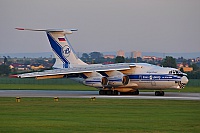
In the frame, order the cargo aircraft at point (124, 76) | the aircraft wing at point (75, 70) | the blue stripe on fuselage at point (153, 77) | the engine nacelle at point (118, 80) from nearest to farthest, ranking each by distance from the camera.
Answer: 1. the blue stripe on fuselage at point (153, 77)
2. the cargo aircraft at point (124, 76)
3. the aircraft wing at point (75, 70)
4. the engine nacelle at point (118, 80)

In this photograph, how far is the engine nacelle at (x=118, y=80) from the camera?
57.9 meters

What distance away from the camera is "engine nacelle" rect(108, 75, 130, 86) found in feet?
190

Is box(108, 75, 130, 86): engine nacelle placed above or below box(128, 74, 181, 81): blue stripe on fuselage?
below

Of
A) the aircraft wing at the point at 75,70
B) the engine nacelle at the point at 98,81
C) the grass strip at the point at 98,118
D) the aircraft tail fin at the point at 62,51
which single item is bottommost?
the grass strip at the point at 98,118

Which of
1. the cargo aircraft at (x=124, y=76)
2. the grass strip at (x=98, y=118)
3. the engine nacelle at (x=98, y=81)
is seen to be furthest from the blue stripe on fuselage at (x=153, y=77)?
the grass strip at (x=98, y=118)

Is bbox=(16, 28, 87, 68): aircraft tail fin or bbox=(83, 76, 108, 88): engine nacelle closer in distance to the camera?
bbox=(83, 76, 108, 88): engine nacelle

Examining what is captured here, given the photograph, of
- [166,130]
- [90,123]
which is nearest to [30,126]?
[90,123]

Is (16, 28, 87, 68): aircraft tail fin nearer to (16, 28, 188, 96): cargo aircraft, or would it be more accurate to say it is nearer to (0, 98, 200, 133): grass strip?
(16, 28, 188, 96): cargo aircraft

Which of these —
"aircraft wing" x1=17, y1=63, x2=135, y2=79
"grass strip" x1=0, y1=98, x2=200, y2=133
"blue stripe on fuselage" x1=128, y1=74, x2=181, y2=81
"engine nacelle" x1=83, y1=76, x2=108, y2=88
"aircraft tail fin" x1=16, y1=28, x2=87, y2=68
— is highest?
"aircraft tail fin" x1=16, y1=28, x2=87, y2=68

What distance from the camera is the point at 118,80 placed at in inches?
2282

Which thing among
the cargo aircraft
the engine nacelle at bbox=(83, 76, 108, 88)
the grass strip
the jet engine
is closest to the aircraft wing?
the cargo aircraft

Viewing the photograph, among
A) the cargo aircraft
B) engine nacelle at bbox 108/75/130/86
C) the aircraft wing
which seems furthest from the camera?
engine nacelle at bbox 108/75/130/86

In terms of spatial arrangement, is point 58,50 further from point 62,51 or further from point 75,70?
point 75,70

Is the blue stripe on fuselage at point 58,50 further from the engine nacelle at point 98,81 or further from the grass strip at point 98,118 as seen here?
the grass strip at point 98,118
